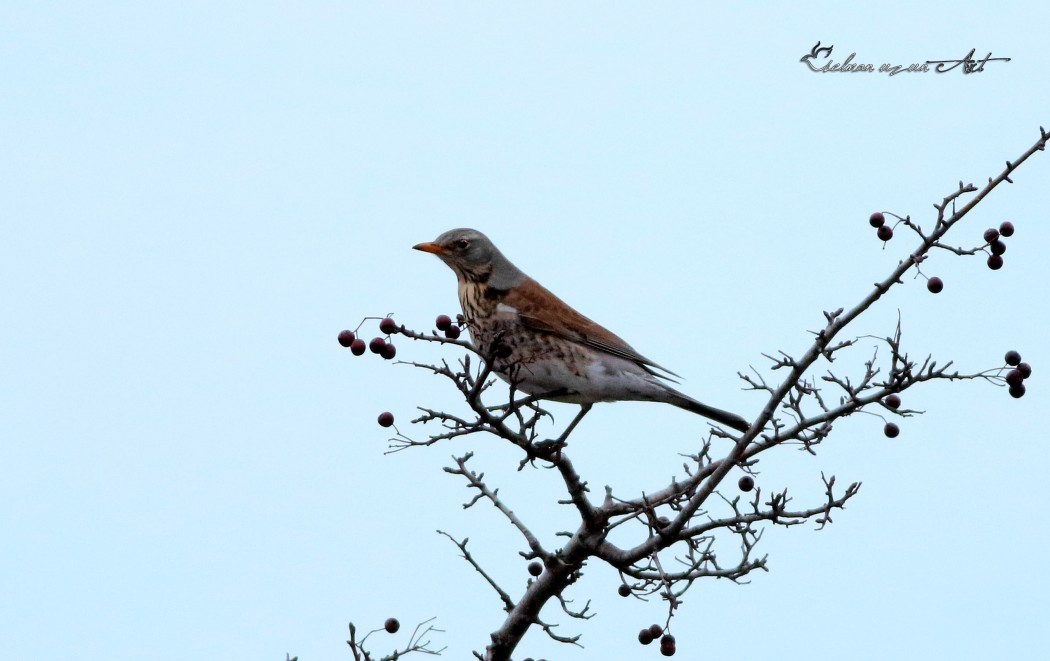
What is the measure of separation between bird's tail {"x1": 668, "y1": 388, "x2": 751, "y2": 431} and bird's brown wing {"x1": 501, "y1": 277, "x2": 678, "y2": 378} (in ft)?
0.94

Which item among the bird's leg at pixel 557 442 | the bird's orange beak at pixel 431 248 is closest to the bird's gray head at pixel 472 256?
the bird's orange beak at pixel 431 248

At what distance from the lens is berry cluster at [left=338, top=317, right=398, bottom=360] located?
18.9 ft

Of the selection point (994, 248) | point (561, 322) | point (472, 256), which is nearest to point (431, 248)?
point (472, 256)

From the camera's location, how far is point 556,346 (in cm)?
853

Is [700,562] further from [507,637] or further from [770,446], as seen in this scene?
[507,637]

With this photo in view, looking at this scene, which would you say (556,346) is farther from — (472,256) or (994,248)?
(994,248)

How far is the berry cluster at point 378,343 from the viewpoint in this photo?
5773mm

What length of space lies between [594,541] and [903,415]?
6.24 feet

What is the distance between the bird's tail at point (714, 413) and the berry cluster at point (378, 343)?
2.76 metres

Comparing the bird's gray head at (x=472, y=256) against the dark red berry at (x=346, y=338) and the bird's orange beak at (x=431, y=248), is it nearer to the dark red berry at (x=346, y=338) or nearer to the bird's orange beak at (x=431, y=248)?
the bird's orange beak at (x=431, y=248)

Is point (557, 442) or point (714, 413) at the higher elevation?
point (714, 413)

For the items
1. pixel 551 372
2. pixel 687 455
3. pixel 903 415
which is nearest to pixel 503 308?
pixel 551 372

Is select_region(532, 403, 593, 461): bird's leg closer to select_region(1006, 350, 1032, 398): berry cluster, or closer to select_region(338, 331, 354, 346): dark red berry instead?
select_region(338, 331, 354, 346): dark red berry

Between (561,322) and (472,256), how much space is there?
93 centimetres
